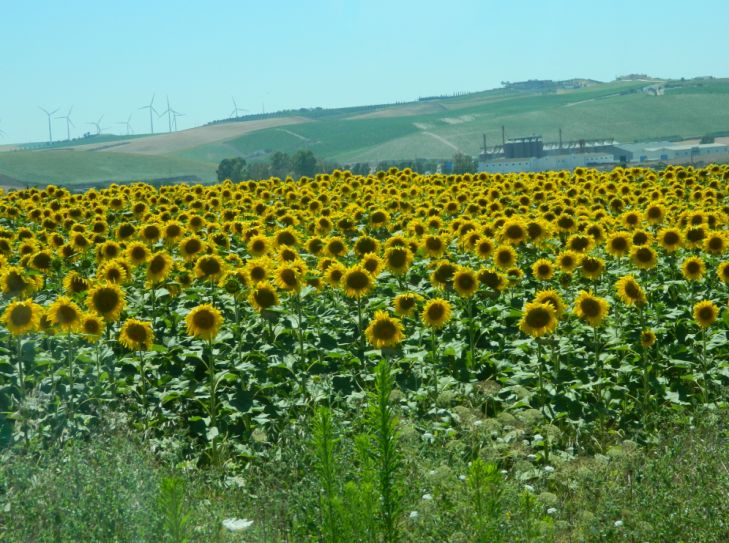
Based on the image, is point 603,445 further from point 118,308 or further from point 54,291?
point 54,291

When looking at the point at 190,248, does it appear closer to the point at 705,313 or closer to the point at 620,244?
the point at 620,244

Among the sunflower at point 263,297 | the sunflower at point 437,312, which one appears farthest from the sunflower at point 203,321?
the sunflower at point 437,312

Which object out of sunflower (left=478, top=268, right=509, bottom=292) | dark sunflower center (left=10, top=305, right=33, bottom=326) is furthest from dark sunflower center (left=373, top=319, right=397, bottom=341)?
dark sunflower center (left=10, top=305, right=33, bottom=326)

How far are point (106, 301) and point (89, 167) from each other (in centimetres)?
17702

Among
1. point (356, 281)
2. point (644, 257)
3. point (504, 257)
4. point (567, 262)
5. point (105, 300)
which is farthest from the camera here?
point (504, 257)

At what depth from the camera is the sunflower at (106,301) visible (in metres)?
9.42

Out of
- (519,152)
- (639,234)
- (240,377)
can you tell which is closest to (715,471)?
(240,377)

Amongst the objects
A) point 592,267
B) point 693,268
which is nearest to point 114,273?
point 592,267

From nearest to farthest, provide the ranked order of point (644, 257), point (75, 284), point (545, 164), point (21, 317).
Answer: point (21, 317)
point (75, 284)
point (644, 257)
point (545, 164)

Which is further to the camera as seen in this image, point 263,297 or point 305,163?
point 305,163

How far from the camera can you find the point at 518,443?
328 inches

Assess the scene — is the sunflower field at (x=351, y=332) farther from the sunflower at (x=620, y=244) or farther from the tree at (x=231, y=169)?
the tree at (x=231, y=169)

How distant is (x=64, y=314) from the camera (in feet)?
29.3

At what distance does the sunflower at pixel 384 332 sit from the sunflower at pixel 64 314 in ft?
9.19
